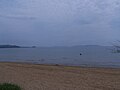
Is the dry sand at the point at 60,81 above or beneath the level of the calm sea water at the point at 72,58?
beneath

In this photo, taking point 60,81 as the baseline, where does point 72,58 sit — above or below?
above

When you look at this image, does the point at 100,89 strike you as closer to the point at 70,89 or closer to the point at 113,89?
the point at 113,89

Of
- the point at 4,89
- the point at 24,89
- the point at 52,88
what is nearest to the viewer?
the point at 4,89

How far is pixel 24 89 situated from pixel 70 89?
86.7 inches

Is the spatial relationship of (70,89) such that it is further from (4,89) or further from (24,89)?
(4,89)

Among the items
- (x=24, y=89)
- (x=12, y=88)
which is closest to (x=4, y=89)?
(x=12, y=88)

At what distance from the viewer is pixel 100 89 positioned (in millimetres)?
13383

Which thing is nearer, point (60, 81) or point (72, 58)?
point (60, 81)

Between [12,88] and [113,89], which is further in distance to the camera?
[113,89]

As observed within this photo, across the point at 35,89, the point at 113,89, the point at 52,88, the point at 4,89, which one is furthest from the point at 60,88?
the point at 4,89

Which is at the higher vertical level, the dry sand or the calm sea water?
the calm sea water

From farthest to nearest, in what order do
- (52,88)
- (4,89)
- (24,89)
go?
(52,88)
(24,89)
(4,89)

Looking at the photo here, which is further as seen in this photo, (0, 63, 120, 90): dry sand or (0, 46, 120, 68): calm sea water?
(0, 46, 120, 68): calm sea water

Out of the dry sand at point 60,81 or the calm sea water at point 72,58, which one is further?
the calm sea water at point 72,58
